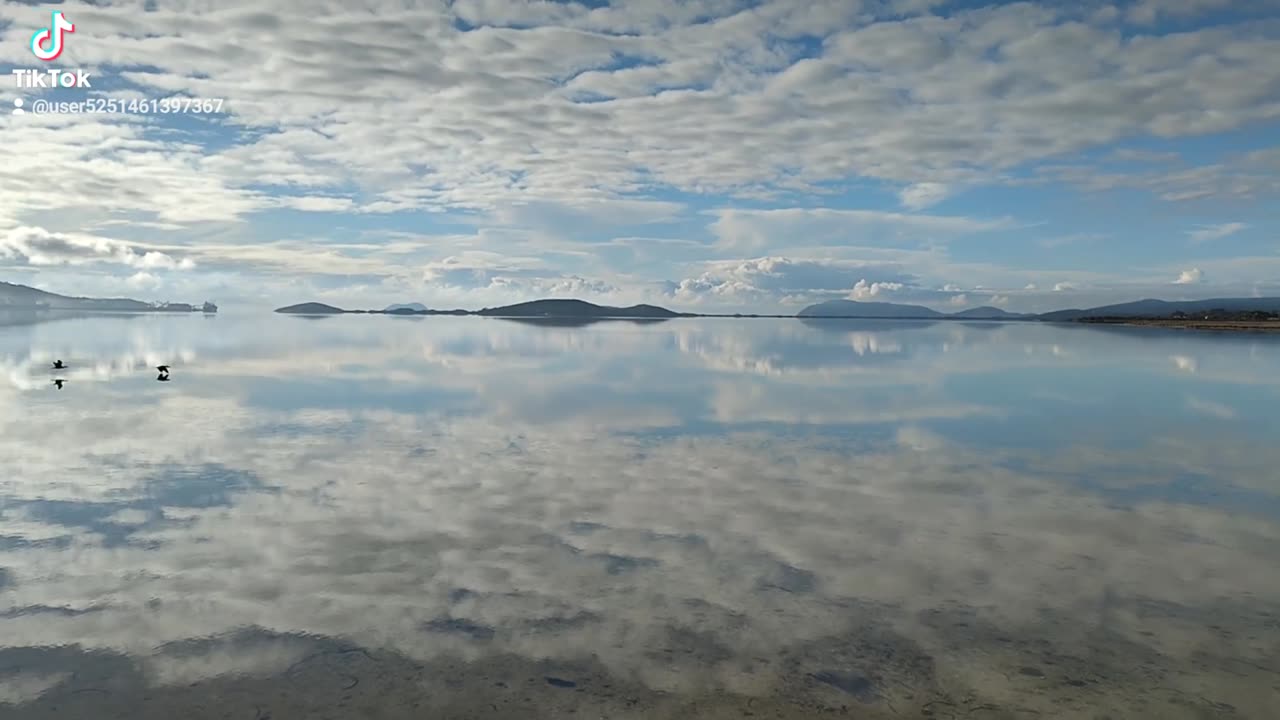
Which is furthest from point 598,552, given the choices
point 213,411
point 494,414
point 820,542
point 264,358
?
point 264,358

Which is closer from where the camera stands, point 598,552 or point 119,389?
point 598,552

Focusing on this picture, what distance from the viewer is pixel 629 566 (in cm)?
1349

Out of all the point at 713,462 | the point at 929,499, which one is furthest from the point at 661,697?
the point at 713,462

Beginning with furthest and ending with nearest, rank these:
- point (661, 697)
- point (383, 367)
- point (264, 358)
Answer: point (264, 358), point (383, 367), point (661, 697)

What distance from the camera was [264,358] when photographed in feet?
→ 198

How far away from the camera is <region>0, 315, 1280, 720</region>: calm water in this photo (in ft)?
30.7

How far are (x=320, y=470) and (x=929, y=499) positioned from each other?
16.1 m

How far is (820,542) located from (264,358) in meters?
57.0

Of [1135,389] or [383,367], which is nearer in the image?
[1135,389]

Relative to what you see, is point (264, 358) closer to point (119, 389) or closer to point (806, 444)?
point (119, 389)

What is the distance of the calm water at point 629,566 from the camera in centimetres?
934

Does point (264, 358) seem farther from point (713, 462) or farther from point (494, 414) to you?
point (713, 462)

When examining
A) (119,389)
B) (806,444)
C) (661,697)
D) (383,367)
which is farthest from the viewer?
(383,367)

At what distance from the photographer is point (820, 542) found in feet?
49.3
